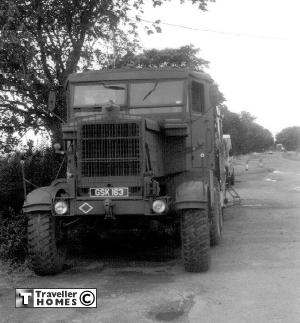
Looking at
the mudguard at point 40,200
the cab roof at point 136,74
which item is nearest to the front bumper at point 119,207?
the mudguard at point 40,200

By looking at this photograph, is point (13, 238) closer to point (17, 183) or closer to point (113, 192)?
point (17, 183)

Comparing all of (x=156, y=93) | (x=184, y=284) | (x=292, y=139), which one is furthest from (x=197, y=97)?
(x=292, y=139)

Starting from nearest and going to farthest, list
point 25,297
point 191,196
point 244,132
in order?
point 25,297 < point 191,196 < point 244,132

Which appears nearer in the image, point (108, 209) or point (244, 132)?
point (108, 209)

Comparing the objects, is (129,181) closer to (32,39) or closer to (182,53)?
(32,39)

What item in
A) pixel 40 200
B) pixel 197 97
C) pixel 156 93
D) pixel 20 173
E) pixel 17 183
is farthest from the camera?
pixel 20 173

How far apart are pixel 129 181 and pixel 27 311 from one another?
2.27 metres

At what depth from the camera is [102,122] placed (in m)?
7.17

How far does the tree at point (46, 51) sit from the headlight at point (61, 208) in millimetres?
4601

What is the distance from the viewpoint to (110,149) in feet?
23.6

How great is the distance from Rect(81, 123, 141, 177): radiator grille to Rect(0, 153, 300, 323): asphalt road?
145cm

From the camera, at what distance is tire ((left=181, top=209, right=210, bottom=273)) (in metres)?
7.07

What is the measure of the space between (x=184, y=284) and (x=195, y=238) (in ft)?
2.27

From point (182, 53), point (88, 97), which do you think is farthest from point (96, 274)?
point (182, 53)
